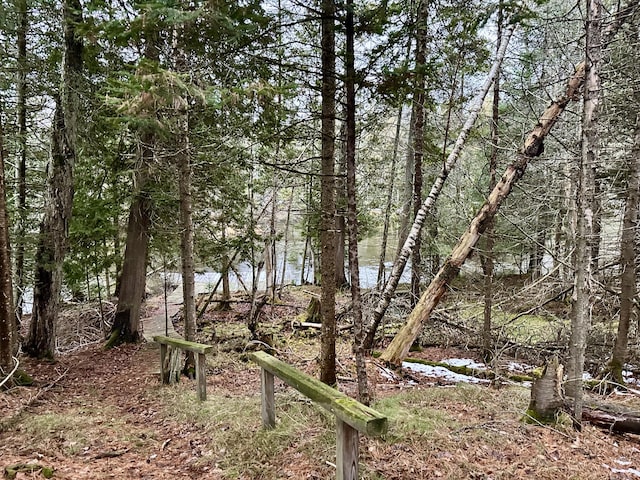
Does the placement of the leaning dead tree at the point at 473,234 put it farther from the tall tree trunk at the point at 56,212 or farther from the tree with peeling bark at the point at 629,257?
the tall tree trunk at the point at 56,212

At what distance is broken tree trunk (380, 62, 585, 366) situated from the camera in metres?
7.06

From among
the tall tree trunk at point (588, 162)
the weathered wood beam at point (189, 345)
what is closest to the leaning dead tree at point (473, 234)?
the tall tree trunk at point (588, 162)

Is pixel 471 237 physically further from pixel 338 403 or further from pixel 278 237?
pixel 338 403

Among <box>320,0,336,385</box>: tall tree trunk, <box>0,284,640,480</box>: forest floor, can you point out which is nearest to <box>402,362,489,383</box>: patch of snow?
<box>0,284,640,480</box>: forest floor

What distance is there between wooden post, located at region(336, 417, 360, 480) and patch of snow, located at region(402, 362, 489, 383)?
4582 millimetres

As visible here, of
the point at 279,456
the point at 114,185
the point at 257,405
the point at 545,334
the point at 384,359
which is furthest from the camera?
the point at 545,334

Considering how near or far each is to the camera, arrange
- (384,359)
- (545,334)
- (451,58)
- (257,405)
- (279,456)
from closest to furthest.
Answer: (279,456) → (257,405) → (451,58) → (384,359) → (545,334)

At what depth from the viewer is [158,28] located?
15.1 feet

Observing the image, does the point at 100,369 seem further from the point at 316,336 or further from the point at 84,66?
the point at 84,66

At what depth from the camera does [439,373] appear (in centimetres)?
762

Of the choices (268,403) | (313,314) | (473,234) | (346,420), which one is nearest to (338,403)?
(346,420)

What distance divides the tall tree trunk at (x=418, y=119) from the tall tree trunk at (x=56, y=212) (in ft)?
20.2

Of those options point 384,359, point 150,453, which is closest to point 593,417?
point 384,359

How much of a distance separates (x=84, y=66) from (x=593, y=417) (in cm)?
1026
